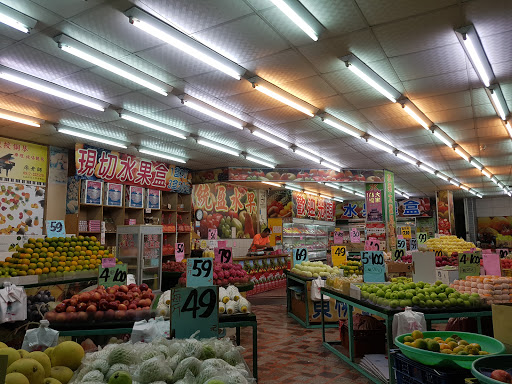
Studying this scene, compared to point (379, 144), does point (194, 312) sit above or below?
below

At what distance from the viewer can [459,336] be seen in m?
2.95

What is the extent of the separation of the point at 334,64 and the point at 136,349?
470cm

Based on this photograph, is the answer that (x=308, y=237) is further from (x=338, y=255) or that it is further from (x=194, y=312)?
(x=194, y=312)

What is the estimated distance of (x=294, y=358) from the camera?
5.23 meters

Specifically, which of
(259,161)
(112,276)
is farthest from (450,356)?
(259,161)

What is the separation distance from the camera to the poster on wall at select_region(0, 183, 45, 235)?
27.0 feet

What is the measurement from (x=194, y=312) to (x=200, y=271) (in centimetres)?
204

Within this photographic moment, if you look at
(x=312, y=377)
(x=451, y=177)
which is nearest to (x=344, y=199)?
(x=451, y=177)

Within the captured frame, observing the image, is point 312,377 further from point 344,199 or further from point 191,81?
point 344,199

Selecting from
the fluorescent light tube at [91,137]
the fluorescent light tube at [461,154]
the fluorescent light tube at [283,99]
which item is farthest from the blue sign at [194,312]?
the fluorescent light tube at [461,154]

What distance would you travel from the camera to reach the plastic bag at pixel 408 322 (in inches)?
151

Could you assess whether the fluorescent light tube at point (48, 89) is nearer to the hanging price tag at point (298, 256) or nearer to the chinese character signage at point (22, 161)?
the chinese character signage at point (22, 161)

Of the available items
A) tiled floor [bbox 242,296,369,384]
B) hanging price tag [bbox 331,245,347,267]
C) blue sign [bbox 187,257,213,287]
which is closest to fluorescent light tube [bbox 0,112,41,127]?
blue sign [bbox 187,257,213,287]

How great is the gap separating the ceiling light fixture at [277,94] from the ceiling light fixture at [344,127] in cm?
63
